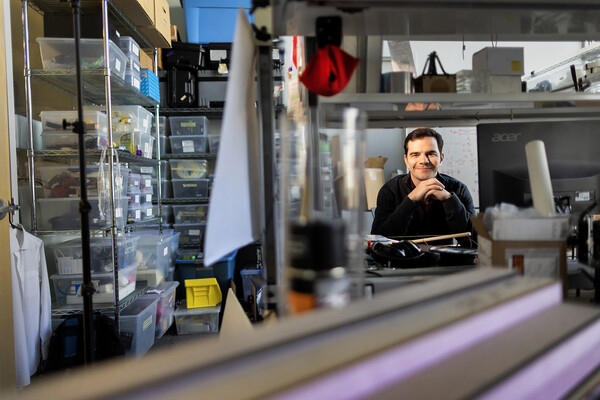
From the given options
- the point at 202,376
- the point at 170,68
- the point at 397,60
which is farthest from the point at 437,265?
the point at 170,68

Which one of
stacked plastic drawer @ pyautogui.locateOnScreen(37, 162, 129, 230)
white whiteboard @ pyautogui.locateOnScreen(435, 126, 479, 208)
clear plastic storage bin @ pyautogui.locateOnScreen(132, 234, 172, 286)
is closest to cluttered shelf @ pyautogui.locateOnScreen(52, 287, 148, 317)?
stacked plastic drawer @ pyautogui.locateOnScreen(37, 162, 129, 230)

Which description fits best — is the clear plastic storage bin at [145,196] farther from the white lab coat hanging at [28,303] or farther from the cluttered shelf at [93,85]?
the white lab coat hanging at [28,303]

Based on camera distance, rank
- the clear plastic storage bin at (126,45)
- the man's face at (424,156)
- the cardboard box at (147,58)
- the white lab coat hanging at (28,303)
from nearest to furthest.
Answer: the white lab coat hanging at (28,303) < the man's face at (424,156) < the clear plastic storage bin at (126,45) < the cardboard box at (147,58)

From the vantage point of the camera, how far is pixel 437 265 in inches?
36.3

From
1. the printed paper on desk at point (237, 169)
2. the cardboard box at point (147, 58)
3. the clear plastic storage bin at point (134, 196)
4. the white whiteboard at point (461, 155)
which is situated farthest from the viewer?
the white whiteboard at point (461, 155)

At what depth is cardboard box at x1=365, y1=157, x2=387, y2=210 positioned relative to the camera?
3.41 m

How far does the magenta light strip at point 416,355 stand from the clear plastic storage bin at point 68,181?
237 centimetres

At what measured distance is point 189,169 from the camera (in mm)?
3791

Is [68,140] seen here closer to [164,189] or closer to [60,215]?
[60,215]

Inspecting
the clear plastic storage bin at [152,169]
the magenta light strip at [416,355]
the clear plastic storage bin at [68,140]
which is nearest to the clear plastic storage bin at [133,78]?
the clear plastic storage bin at [68,140]

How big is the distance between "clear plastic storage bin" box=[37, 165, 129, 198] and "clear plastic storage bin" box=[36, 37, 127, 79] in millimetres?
596

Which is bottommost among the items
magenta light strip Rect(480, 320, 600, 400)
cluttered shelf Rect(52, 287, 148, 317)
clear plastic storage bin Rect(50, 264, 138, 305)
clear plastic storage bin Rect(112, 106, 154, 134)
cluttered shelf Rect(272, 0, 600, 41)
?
cluttered shelf Rect(52, 287, 148, 317)

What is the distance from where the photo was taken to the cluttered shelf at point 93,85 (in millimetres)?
2268

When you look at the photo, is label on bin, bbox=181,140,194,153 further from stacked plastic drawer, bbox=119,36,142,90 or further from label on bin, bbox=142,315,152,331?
label on bin, bbox=142,315,152,331
